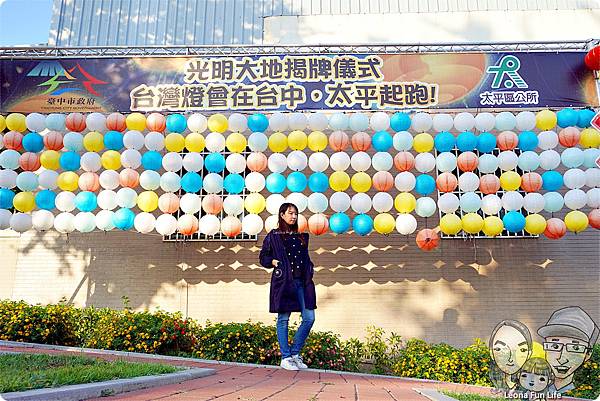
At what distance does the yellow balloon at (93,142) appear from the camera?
7.26 meters

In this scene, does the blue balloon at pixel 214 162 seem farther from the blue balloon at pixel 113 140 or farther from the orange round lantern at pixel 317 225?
the orange round lantern at pixel 317 225

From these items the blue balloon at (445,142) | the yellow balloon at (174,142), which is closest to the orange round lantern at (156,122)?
the yellow balloon at (174,142)

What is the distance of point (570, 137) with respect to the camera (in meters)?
7.24

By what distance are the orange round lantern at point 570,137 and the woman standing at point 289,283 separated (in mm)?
4597

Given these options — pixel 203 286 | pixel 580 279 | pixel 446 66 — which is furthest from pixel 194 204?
pixel 580 279

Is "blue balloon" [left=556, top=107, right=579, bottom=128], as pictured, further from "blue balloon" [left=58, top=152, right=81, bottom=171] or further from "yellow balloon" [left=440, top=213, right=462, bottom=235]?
"blue balloon" [left=58, top=152, right=81, bottom=171]

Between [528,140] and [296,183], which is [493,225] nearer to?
[528,140]

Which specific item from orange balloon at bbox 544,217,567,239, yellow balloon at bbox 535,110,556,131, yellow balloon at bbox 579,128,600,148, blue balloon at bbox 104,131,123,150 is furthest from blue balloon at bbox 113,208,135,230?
yellow balloon at bbox 579,128,600,148

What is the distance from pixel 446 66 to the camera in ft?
25.1

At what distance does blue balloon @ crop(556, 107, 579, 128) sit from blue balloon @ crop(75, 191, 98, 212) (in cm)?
707

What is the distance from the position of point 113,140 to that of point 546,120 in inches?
255

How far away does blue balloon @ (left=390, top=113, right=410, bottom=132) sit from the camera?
7246 millimetres

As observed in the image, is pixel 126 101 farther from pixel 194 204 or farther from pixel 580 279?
pixel 580 279

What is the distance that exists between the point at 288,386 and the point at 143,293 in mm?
5233
